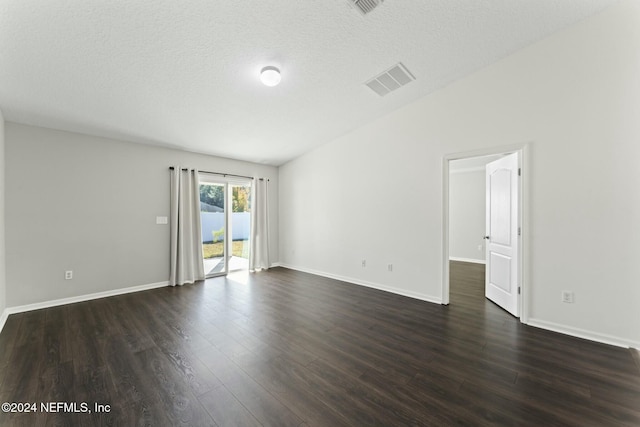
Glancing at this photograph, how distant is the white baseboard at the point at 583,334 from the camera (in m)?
2.37

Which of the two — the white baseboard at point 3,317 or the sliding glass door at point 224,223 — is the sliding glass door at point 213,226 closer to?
the sliding glass door at point 224,223

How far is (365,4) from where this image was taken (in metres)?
2.13

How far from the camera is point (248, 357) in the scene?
2195 mm

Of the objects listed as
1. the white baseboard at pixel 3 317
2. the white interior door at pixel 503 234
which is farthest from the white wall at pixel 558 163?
the white baseboard at pixel 3 317

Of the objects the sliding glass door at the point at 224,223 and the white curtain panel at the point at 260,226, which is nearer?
the sliding glass door at the point at 224,223

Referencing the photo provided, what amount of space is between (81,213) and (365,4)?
4.83 metres

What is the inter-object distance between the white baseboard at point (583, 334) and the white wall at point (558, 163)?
0.4 inches

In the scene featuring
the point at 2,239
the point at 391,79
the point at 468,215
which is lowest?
the point at 2,239

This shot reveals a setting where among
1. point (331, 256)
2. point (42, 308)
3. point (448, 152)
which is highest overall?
point (448, 152)

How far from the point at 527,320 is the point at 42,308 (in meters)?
6.47

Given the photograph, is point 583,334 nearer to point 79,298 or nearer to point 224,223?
point 224,223

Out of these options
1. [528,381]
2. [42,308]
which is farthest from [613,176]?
[42,308]

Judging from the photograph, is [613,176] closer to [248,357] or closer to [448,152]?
[448,152]

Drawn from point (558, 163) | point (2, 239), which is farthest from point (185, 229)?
point (558, 163)
